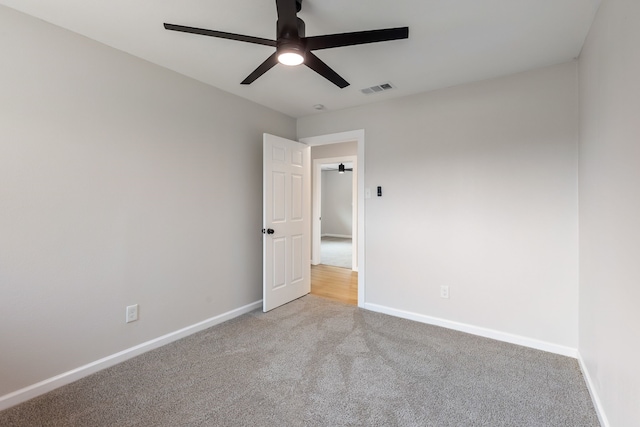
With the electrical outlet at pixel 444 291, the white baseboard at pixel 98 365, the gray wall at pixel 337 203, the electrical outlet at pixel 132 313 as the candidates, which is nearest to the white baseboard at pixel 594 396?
the electrical outlet at pixel 444 291

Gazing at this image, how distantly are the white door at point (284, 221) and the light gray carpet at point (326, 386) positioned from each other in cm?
76

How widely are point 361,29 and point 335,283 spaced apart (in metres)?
3.43

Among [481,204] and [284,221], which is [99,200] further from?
[481,204]

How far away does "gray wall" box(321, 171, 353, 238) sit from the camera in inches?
395

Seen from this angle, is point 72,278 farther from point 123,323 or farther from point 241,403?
point 241,403

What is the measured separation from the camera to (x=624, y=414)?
1310 millimetres

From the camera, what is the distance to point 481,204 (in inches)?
106

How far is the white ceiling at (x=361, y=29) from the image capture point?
5.64ft

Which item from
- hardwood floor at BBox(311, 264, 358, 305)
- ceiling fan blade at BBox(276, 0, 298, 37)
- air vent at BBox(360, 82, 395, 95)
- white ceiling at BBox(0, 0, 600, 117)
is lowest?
hardwood floor at BBox(311, 264, 358, 305)

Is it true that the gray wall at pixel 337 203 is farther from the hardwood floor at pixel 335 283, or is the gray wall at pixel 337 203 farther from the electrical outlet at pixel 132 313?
the electrical outlet at pixel 132 313

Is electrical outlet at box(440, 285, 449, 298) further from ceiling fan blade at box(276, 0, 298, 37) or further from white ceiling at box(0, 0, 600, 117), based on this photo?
ceiling fan blade at box(276, 0, 298, 37)

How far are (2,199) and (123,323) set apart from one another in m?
1.15

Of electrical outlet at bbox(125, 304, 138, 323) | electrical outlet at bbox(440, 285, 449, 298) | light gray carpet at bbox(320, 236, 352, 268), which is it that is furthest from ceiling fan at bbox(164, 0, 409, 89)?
light gray carpet at bbox(320, 236, 352, 268)

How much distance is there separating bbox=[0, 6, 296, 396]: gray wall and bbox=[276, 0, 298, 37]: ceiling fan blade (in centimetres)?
149
